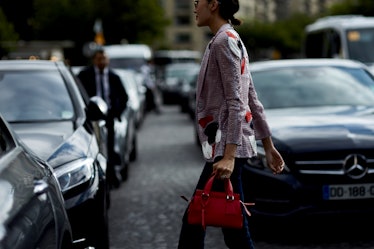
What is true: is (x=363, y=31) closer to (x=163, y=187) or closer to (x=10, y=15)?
(x=163, y=187)

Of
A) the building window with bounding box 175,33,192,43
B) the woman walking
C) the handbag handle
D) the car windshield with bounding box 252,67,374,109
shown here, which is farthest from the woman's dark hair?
the building window with bounding box 175,33,192,43

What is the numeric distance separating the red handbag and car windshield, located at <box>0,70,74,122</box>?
9.69ft

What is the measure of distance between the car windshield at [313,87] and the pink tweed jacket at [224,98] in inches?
161

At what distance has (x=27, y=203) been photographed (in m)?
3.28

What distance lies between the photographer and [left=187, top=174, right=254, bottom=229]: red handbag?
4.33m

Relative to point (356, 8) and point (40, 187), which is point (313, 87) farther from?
point (356, 8)

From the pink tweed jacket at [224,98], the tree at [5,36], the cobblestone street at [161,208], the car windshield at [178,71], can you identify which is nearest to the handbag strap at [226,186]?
the pink tweed jacket at [224,98]

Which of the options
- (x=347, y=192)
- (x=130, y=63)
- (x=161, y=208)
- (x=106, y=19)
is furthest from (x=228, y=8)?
(x=106, y=19)

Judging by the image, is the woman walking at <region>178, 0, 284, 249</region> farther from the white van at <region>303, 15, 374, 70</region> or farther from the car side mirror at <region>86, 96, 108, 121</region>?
the white van at <region>303, 15, 374, 70</region>

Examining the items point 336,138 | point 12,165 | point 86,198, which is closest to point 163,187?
point 336,138

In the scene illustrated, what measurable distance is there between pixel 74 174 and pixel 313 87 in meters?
3.81

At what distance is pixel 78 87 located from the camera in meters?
7.82

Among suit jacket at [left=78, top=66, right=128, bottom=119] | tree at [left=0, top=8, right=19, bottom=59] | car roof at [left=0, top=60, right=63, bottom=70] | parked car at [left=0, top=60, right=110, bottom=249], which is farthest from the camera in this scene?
tree at [left=0, top=8, right=19, bottom=59]

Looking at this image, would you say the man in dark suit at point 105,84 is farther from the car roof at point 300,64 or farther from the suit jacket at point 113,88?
the car roof at point 300,64
